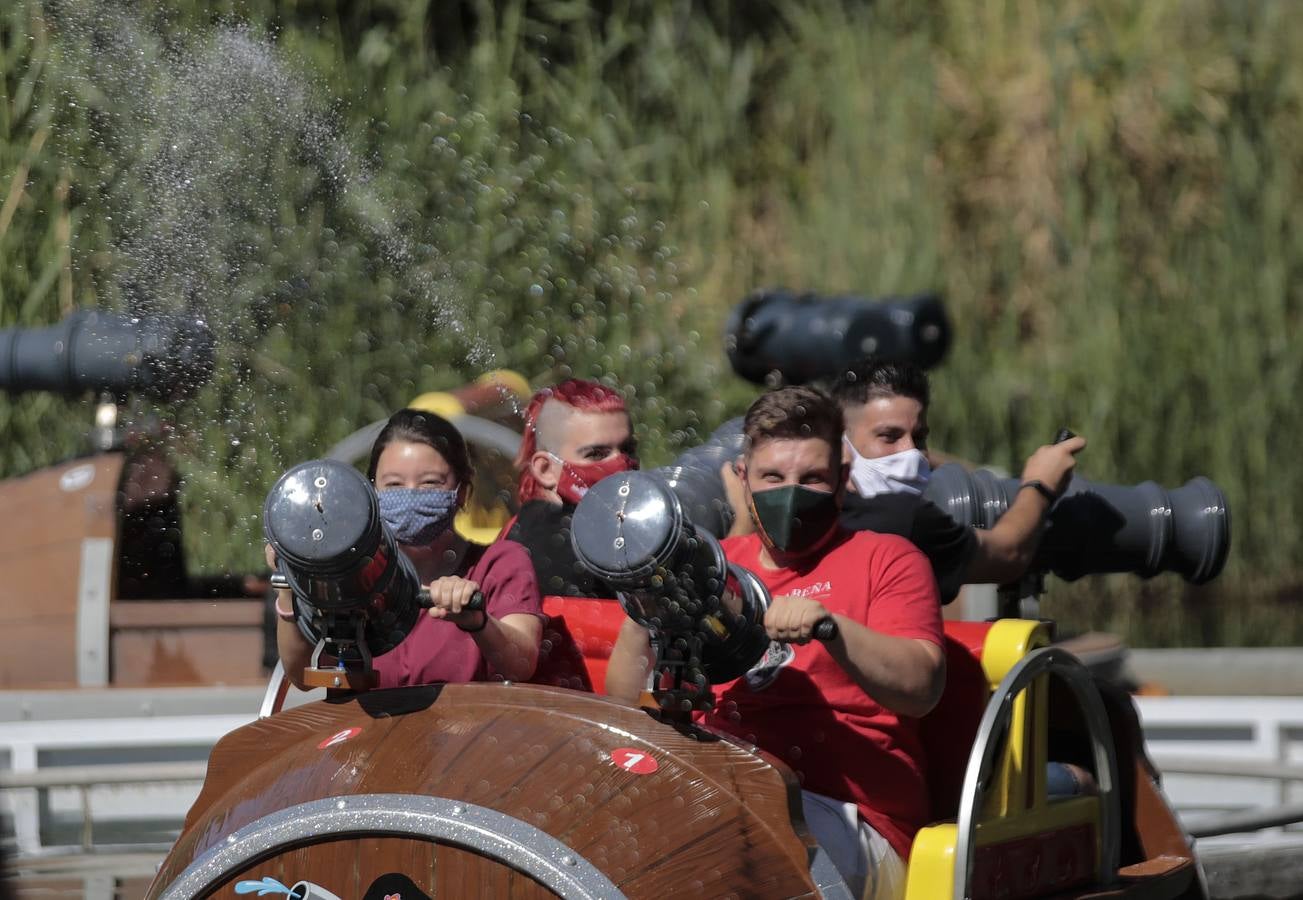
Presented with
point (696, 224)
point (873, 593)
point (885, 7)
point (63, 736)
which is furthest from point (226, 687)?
point (885, 7)

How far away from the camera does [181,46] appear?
7.44 meters

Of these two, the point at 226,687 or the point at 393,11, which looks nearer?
the point at 226,687

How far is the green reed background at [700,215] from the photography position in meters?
7.91

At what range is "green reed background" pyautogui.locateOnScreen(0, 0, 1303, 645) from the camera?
7.91 m

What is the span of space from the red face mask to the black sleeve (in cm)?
47

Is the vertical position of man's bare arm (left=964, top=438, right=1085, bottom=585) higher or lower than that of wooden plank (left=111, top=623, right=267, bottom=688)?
higher

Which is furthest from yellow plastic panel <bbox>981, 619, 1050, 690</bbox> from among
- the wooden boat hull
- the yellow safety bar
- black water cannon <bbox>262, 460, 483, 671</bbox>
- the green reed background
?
the green reed background

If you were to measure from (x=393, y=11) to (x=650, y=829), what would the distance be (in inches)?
300

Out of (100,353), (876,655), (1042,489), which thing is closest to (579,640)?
(876,655)

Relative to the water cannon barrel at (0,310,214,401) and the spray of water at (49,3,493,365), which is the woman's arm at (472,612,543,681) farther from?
the spray of water at (49,3,493,365)

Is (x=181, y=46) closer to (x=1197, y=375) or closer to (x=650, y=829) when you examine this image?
(x=1197, y=375)

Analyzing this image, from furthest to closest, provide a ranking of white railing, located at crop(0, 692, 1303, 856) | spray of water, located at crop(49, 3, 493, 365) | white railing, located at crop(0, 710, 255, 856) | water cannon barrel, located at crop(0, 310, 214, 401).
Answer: spray of water, located at crop(49, 3, 493, 365) < water cannon barrel, located at crop(0, 310, 214, 401) < white railing, located at crop(0, 710, 255, 856) < white railing, located at crop(0, 692, 1303, 856)

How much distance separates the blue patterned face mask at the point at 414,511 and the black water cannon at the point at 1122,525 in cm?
94

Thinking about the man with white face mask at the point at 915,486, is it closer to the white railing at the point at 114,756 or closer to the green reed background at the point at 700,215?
the white railing at the point at 114,756
